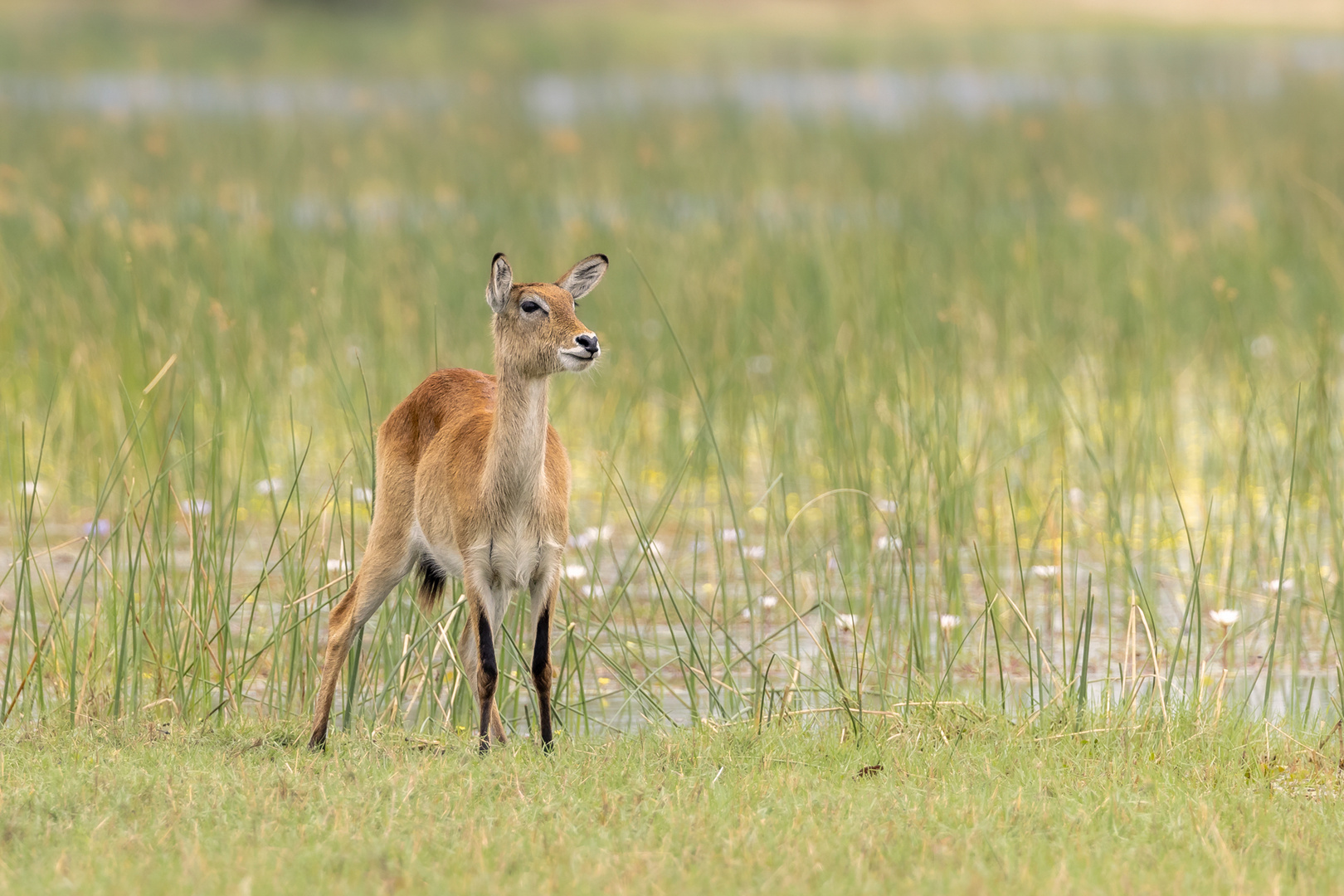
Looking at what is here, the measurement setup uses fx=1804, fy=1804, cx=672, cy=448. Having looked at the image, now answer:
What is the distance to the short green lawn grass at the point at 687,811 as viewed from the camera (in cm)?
399

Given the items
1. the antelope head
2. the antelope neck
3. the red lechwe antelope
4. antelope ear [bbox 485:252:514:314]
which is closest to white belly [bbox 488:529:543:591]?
the red lechwe antelope

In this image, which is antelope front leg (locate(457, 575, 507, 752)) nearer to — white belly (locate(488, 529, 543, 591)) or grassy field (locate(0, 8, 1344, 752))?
white belly (locate(488, 529, 543, 591))

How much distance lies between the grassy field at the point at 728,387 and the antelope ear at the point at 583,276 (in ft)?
1.12

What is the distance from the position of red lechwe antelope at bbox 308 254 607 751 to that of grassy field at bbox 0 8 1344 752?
23cm

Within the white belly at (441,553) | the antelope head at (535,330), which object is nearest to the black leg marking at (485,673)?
the white belly at (441,553)

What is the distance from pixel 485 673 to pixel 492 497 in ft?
1.56

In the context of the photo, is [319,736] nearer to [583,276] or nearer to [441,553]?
[441,553]

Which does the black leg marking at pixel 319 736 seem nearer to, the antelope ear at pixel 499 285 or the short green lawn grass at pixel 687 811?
the short green lawn grass at pixel 687 811

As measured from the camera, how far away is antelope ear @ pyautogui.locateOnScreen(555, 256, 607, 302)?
Answer: 5035 mm

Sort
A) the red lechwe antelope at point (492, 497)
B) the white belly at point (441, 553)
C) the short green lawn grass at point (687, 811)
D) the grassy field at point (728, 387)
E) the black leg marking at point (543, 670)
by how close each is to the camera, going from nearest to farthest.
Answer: the short green lawn grass at point (687, 811)
the red lechwe antelope at point (492, 497)
the black leg marking at point (543, 670)
the white belly at point (441, 553)
the grassy field at point (728, 387)

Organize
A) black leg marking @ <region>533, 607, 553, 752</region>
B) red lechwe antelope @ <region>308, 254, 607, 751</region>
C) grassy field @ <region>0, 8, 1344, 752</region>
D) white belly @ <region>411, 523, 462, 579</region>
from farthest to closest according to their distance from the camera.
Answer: grassy field @ <region>0, 8, 1344, 752</region>
white belly @ <region>411, 523, 462, 579</region>
black leg marking @ <region>533, 607, 553, 752</region>
red lechwe antelope @ <region>308, 254, 607, 751</region>

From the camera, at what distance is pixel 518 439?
486cm

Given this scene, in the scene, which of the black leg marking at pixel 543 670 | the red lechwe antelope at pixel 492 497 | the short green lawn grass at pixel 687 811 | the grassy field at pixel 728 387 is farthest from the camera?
the grassy field at pixel 728 387

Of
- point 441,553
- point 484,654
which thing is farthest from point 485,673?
point 441,553
